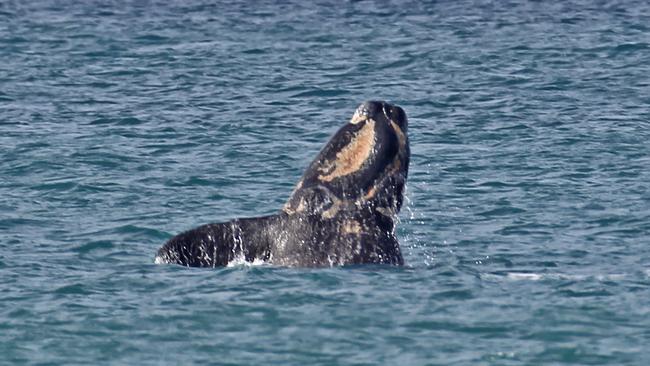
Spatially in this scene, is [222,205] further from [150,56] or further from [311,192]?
[150,56]

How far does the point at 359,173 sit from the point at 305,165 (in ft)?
27.5

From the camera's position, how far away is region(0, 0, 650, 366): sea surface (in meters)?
17.5

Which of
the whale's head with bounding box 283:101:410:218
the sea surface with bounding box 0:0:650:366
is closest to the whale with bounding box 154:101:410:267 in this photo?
the whale's head with bounding box 283:101:410:218

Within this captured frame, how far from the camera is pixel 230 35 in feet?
152

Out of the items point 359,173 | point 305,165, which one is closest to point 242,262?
point 359,173

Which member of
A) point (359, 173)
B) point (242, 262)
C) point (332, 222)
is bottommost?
point (242, 262)

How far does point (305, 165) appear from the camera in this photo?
28984 millimetres

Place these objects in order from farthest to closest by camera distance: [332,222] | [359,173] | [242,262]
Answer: [359,173] < [332,222] < [242,262]

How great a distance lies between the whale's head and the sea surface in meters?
0.95

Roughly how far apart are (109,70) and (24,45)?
17.1 ft

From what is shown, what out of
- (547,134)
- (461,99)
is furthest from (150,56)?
(547,134)

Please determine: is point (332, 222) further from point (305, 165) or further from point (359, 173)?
point (305, 165)

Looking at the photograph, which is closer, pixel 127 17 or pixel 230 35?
pixel 230 35

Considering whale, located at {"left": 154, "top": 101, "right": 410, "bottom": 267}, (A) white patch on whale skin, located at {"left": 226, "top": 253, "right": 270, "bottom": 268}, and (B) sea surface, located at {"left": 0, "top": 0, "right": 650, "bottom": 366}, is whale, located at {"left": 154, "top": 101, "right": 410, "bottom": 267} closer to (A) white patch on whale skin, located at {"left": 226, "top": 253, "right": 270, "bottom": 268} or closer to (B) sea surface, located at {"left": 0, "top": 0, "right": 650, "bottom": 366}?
(A) white patch on whale skin, located at {"left": 226, "top": 253, "right": 270, "bottom": 268}
